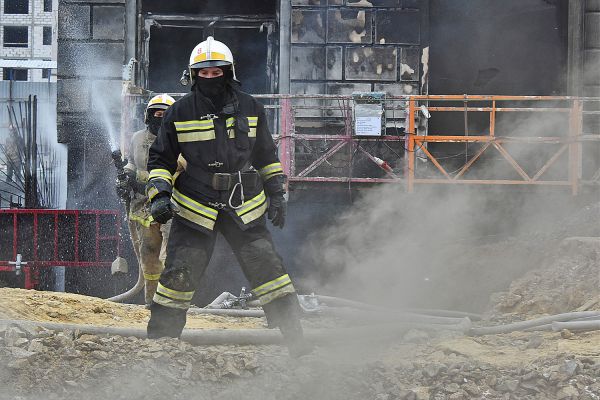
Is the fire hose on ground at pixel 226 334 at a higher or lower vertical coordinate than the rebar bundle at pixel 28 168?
lower

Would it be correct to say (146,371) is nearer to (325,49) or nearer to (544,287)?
(544,287)

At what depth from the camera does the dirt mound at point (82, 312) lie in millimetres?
7542

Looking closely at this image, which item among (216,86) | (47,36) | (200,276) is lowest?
(200,276)

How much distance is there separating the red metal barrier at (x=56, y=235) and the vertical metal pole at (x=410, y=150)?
3.89 metres

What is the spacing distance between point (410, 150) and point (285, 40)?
336cm

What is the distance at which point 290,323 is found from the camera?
5465 millimetres

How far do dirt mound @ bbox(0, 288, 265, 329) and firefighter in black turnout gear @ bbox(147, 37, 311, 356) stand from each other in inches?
87.1

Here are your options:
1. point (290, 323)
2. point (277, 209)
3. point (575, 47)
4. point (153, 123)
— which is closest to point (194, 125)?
point (277, 209)

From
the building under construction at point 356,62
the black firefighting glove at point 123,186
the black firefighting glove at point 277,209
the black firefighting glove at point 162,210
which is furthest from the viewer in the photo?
the building under construction at point 356,62

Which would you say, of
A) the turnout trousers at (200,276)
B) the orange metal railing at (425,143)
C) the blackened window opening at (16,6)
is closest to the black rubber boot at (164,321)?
the turnout trousers at (200,276)

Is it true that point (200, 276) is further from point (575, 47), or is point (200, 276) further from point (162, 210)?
point (575, 47)

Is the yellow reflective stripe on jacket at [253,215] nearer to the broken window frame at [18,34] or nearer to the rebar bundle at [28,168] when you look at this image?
the rebar bundle at [28,168]

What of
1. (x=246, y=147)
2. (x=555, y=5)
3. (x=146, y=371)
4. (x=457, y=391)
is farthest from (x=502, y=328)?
(x=555, y=5)

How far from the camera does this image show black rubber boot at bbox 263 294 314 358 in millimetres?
5469
